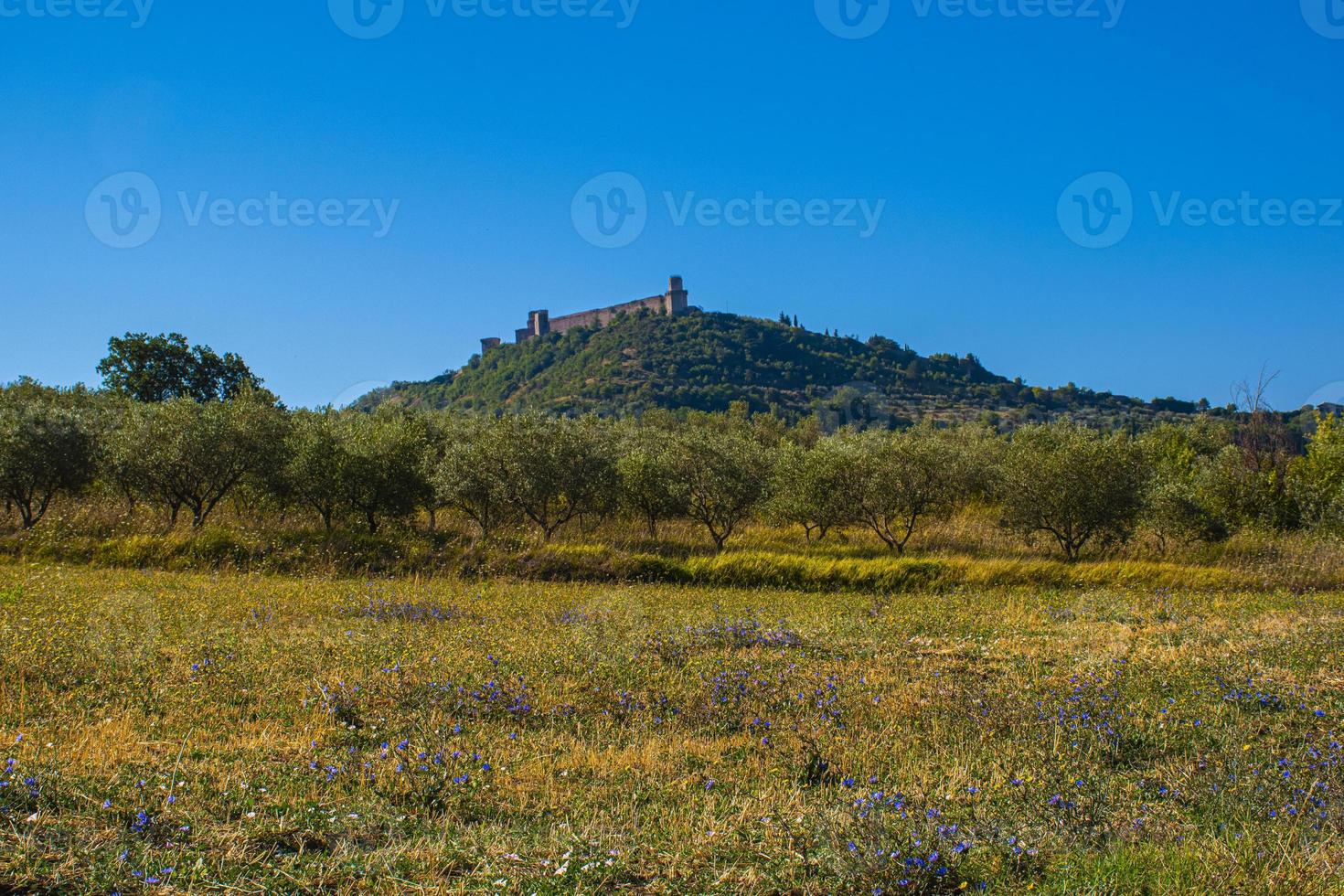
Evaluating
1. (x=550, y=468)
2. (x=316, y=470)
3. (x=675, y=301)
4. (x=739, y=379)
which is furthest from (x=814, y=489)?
(x=675, y=301)

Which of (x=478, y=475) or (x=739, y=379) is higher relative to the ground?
(x=739, y=379)

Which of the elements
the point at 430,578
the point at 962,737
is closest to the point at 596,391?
the point at 430,578

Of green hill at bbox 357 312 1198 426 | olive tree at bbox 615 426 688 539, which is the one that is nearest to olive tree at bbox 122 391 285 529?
olive tree at bbox 615 426 688 539

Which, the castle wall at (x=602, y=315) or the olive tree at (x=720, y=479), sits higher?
the castle wall at (x=602, y=315)

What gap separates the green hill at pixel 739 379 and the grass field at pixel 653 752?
90110mm

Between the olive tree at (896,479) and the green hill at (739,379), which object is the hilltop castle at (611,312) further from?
the olive tree at (896,479)

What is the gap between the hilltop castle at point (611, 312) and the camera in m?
178

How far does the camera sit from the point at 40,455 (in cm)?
2528

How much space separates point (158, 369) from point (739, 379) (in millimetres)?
89313

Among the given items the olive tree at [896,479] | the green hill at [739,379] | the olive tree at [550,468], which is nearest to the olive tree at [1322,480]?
the olive tree at [896,479]

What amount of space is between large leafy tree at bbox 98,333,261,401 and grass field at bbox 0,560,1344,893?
4693 centimetres

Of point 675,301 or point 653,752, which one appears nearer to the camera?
point 653,752

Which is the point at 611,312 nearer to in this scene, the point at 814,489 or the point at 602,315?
the point at 602,315

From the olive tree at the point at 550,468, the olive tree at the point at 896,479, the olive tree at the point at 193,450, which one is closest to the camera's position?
the olive tree at the point at 193,450
